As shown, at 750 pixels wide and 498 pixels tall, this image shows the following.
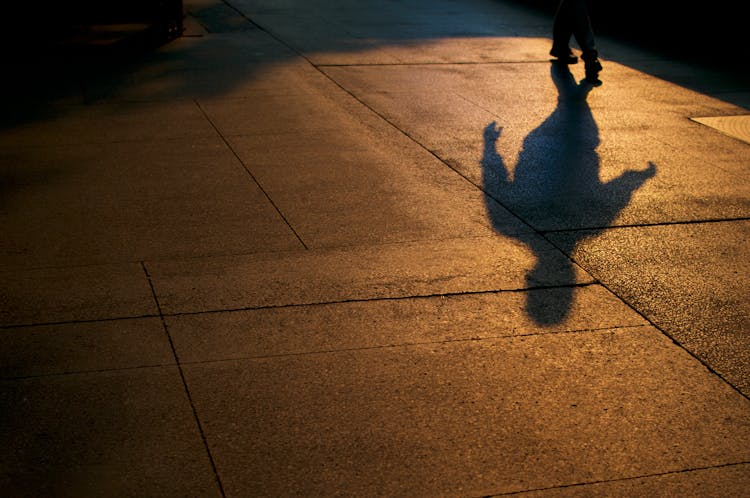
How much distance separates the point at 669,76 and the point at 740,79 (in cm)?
89

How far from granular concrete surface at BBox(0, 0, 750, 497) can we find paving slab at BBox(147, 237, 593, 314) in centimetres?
2

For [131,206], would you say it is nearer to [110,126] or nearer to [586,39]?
[110,126]

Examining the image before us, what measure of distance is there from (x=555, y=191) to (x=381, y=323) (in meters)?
2.74

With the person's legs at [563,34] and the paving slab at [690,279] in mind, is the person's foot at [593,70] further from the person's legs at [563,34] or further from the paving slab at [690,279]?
the paving slab at [690,279]

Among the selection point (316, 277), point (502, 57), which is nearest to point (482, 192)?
point (316, 277)

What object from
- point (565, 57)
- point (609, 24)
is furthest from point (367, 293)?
point (609, 24)

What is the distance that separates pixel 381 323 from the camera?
466 centimetres

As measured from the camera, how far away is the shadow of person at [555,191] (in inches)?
208

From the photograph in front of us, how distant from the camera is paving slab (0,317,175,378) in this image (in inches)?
162

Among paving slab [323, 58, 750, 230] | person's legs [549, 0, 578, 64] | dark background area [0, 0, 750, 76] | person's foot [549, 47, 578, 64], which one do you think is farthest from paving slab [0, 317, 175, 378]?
person's foot [549, 47, 578, 64]

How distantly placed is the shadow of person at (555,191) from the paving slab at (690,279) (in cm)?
21

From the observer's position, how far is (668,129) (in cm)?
876

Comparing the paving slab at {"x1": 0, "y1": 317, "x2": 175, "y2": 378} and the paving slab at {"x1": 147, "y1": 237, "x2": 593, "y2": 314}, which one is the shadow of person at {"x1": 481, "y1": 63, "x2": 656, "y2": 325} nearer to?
the paving slab at {"x1": 147, "y1": 237, "x2": 593, "y2": 314}

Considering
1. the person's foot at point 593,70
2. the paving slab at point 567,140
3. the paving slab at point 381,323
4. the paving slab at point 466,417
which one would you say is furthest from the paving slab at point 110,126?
the person's foot at point 593,70
